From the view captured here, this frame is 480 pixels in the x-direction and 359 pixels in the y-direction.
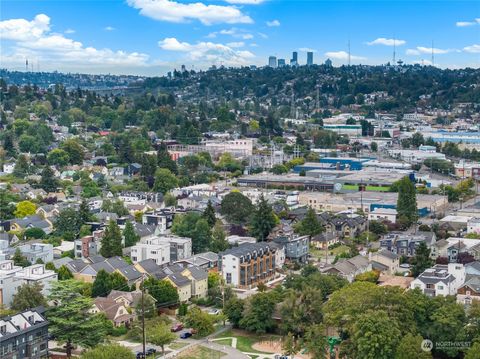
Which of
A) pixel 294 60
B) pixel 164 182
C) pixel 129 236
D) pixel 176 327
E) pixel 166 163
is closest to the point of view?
pixel 176 327

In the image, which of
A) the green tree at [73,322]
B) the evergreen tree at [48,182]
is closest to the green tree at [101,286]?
the green tree at [73,322]

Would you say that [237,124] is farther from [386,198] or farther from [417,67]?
[417,67]

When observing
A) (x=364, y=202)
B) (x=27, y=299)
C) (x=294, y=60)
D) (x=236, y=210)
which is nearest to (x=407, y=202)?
(x=364, y=202)

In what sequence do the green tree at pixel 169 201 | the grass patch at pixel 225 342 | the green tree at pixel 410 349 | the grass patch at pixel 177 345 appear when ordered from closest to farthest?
the green tree at pixel 410 349 < the grass patch at pixel 177 345 < the grass patch at pixel 225 342 < the green tree at pixel 169 201

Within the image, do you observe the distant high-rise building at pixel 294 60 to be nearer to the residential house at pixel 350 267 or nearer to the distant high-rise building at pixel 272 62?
the distant high-rise building at pixel 272 62

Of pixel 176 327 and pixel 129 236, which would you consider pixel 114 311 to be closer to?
pixel 176 327

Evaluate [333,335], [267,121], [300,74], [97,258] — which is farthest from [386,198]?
[300,74]
